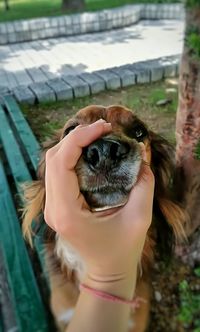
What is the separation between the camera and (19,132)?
3.30 meters

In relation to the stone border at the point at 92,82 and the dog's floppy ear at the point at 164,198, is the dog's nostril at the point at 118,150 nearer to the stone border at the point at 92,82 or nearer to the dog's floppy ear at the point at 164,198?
the dog's floppy ear at the point at 164,198

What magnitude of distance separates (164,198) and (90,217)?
91 centimetres

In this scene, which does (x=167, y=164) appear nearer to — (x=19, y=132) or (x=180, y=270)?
(x=180, y=270)

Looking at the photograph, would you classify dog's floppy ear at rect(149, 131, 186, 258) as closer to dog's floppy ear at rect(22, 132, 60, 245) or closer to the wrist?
dog's floppy ear at rect(22, 132, 60, 245)

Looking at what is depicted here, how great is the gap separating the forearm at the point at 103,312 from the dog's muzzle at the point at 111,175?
0.23 m

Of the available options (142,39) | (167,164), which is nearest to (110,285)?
(167,164)

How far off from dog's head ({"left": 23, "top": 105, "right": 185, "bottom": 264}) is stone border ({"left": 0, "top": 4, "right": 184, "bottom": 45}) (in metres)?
5.99

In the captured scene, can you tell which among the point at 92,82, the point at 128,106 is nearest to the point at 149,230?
the point at 128,106

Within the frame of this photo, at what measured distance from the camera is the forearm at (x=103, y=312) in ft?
3.63

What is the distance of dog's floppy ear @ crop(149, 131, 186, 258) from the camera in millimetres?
1859

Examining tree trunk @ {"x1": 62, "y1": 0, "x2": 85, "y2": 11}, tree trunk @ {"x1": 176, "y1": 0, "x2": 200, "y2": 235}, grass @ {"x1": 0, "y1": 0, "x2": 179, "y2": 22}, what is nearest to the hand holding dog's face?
tree trunk @ {"x1": 176, "y1": 0, "x2": 200, "y2": 235}

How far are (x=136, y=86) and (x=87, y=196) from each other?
344 centimetres

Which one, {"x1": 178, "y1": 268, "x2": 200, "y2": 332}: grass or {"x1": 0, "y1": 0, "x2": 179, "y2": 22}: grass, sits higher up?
{"x1": 0, "y1": 0, "x2": 179, "y2": 22}: grass

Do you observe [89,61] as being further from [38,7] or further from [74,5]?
[38,7]
